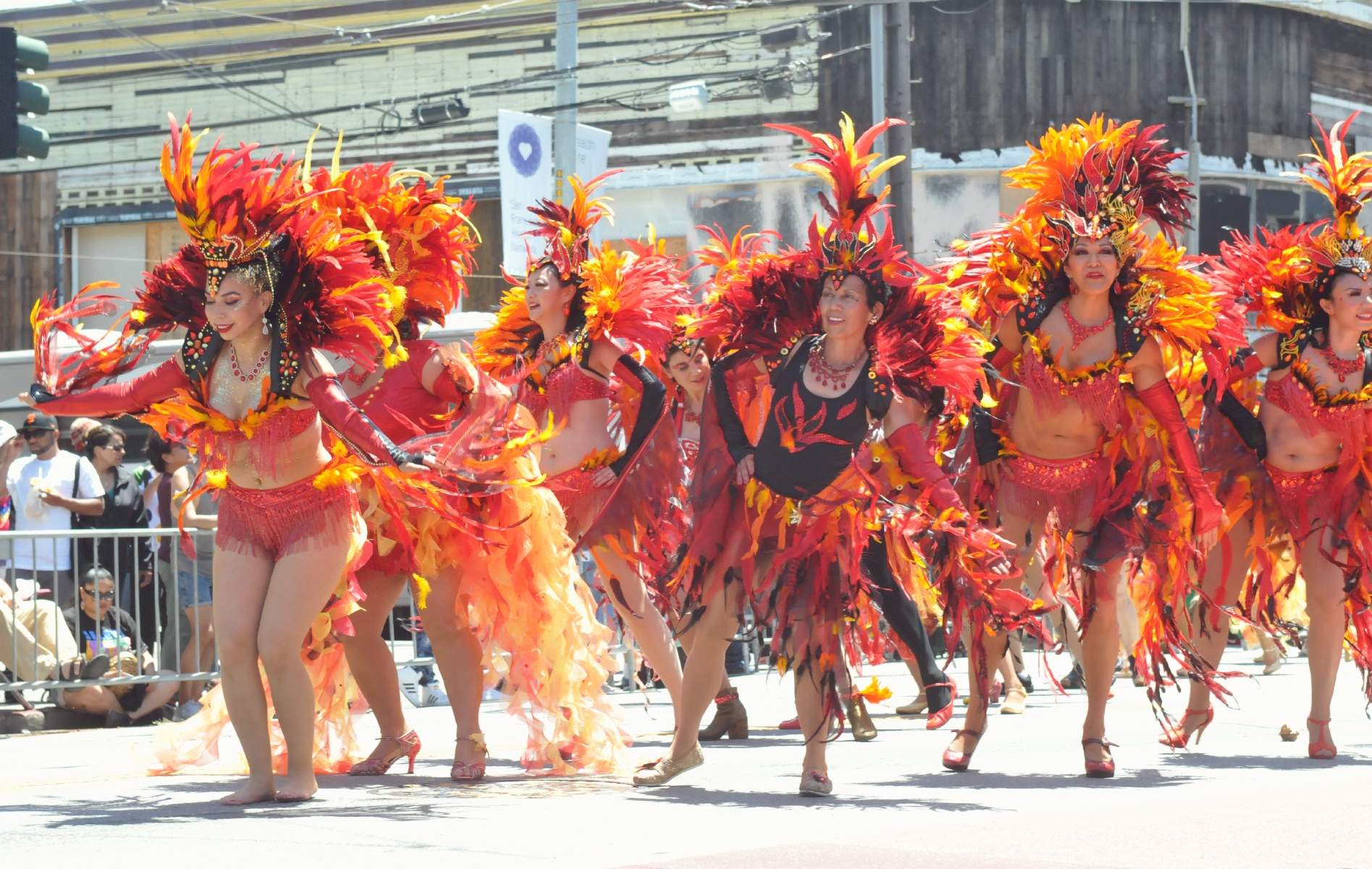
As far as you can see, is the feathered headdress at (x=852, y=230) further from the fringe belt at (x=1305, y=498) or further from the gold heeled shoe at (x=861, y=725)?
the gold heeled shoe at (x=861, y=725)

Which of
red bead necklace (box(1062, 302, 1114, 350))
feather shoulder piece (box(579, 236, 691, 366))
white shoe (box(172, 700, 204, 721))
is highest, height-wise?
feather shoulder piece (box(579, 236, 691, 366))

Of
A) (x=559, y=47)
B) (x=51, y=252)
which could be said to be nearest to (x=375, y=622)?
(x=559, y=47)

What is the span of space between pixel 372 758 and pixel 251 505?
4.60 ft

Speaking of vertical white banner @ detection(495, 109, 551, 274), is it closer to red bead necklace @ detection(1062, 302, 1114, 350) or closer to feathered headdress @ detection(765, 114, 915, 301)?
red bead necklace @ detection(1062, 302, 1114, 350)

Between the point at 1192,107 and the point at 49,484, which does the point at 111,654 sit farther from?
the point at 1192,107

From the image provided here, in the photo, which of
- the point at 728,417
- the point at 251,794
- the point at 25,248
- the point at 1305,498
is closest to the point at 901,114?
the point at 1305,498

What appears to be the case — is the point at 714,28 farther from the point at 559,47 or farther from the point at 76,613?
the point at 76,613

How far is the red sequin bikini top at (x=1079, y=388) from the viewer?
6.54 metres

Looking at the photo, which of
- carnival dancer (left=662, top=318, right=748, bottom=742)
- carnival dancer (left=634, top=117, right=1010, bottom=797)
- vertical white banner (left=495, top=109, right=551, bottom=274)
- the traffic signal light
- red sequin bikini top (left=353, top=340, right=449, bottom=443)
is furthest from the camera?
vertical white banner (left=495, top=109, right=551, bottom=274)

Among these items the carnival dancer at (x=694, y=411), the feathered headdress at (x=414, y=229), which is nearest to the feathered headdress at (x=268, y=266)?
the feathered headdress at (x=414, y=229)

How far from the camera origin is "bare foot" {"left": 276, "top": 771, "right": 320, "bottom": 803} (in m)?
5.64

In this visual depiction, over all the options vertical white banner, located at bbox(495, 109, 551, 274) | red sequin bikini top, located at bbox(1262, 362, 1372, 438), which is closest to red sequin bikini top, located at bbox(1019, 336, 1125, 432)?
red sequin bikini top, located at bbox(1262, 362, 1372, 438)

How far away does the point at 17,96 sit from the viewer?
8375 mm

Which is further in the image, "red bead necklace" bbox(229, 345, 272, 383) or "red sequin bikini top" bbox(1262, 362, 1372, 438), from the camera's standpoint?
"red sequin bikini top" bbox(1262, 362, 1372, 438)
